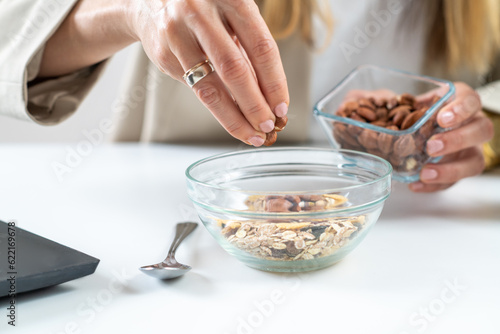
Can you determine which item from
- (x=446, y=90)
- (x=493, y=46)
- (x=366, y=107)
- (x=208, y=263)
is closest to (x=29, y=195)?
(x=208, y=263)

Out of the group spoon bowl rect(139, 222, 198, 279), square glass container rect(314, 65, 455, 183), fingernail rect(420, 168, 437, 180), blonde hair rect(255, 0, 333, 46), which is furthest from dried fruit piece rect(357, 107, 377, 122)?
blonde hair rect(255, 0, 333, 46)

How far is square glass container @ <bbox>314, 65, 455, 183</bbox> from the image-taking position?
75 centimetres

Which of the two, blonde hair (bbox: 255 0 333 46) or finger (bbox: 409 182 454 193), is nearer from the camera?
finger (bbox: 409 182 454 193)

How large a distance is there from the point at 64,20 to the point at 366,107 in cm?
53

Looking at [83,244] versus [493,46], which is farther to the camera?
[493,46]

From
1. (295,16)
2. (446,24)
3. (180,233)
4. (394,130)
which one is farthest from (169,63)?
(446,24)

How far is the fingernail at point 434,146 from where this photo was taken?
78cm

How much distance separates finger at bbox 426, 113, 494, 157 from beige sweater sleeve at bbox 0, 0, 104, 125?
625 mm

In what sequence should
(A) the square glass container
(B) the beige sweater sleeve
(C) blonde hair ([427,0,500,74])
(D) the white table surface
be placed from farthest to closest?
(C) blonde hair ([427,0,500,74])
(B) the beige sweater sleeve
(A) the square glass container
(D) the white table surface

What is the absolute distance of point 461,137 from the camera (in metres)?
0.81

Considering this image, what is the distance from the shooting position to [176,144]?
1254 millimetres

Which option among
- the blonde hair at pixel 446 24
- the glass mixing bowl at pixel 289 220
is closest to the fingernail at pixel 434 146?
the glass mixing bowl at pixel 289 220

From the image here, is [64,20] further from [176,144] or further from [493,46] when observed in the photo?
[493,46]

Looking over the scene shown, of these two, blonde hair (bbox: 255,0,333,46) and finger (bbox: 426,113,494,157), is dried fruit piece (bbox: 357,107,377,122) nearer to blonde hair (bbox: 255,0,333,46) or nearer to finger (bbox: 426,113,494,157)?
finger (bbox: 426,113,494,157)
